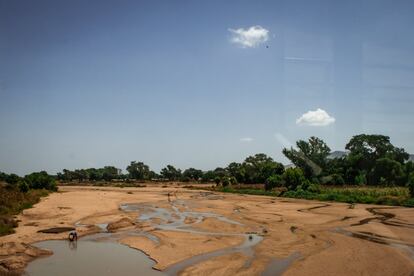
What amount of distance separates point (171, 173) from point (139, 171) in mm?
13581

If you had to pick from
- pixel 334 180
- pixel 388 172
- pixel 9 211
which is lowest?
pixel 9 211

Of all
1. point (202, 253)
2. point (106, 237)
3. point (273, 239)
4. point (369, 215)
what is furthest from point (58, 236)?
point (369, 215)

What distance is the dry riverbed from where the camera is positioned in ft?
61.9

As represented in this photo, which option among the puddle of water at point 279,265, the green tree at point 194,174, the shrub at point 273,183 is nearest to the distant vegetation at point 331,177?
the shrub at point 273,183

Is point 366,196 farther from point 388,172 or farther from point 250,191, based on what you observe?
point 388,172

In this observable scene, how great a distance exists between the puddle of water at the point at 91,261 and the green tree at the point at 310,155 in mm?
71877

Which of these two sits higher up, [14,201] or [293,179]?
[293,179]

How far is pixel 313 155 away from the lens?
314ft

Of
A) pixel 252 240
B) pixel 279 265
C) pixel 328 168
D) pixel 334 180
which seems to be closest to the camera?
pixel 279 265

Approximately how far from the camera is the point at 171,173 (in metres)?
165

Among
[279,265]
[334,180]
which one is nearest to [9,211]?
[279,265]

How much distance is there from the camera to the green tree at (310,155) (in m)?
91.1

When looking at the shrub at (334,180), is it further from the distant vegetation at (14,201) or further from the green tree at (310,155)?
the distant vegetation at (14,201)

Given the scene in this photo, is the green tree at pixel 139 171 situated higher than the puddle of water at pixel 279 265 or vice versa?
the green tree at pixel 139 171
